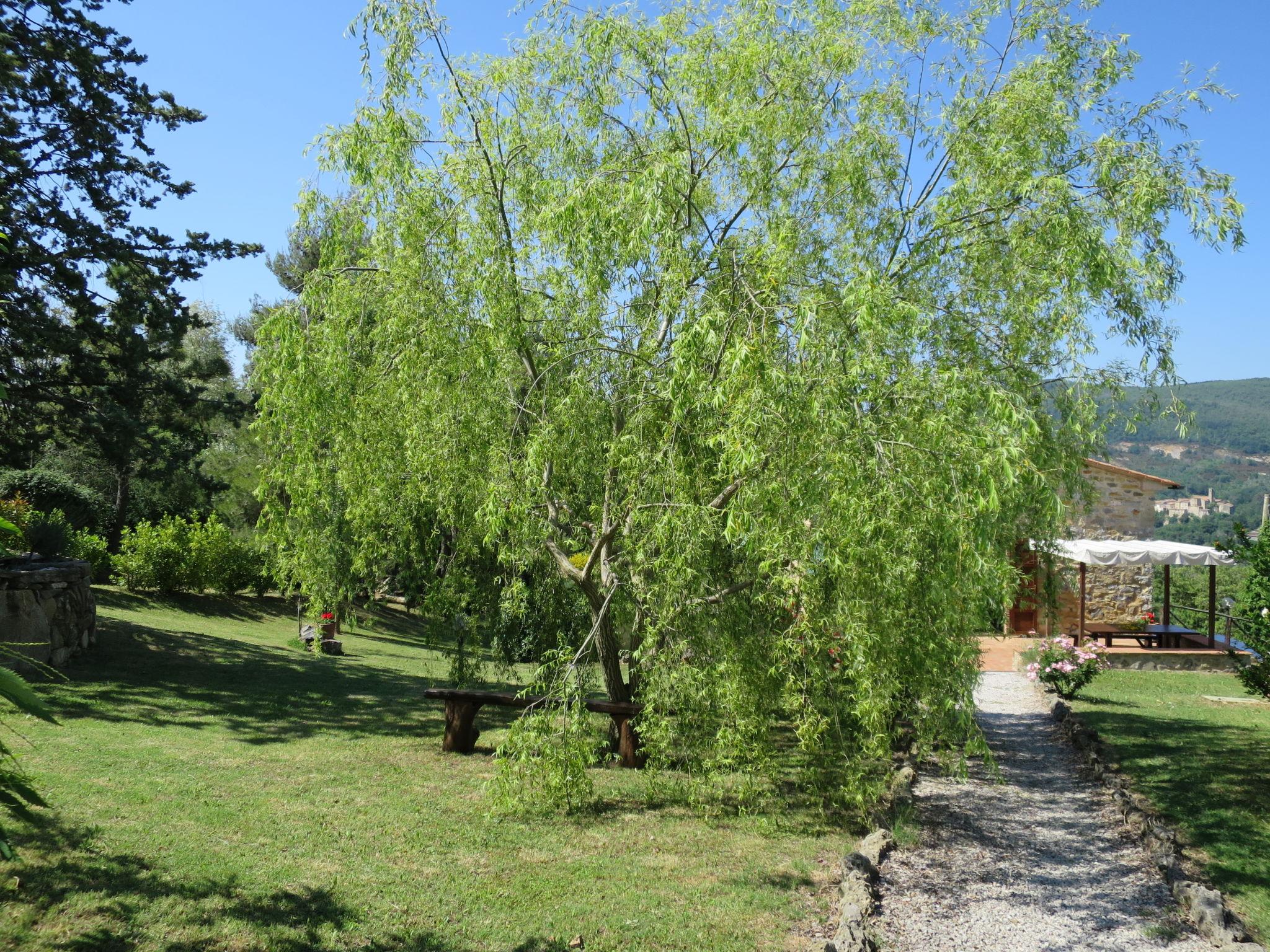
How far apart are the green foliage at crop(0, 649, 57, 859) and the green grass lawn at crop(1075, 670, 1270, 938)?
20.3 ft

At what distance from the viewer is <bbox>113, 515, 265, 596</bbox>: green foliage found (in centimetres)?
1644

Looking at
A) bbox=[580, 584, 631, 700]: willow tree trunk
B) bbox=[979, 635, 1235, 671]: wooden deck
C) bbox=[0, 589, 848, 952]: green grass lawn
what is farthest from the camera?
bbox=[979, 635, 1235, 671]: wooden deck

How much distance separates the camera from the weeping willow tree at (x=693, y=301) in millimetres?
6340

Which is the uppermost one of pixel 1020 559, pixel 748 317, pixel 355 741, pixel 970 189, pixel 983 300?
pixel 970 189

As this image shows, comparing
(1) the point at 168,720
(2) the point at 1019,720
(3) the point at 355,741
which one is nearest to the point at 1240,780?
(2) the point at 1019,720

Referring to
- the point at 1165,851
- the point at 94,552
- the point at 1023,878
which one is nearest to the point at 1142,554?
the point at 1165,851

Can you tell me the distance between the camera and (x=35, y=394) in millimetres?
12125

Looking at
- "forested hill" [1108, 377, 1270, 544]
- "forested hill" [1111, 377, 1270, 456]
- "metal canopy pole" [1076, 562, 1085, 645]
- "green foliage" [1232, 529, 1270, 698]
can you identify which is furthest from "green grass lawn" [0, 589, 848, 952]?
"forested hill" [1111, 377, 1270, 456]

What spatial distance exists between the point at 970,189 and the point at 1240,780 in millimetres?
5952

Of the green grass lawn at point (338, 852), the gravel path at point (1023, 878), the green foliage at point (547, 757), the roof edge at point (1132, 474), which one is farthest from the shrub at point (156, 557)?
the roof edge at point (1132, 474)

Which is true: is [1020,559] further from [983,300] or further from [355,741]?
[355,741]

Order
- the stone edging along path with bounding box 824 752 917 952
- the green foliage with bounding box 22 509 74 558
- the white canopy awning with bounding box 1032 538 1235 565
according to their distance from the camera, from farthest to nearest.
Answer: the white canopy awning with bounding box 1032 538 1235 565 < the green foliage with bounding box 22 509 74 558 < the stone edging along path with bounding box 824 752 917 952

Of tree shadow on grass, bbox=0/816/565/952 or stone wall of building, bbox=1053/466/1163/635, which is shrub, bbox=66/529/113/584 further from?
stone wall of building, bbox=1053/466/1163/635

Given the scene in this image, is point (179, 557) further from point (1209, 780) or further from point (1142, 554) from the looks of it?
point (1142, 554)
